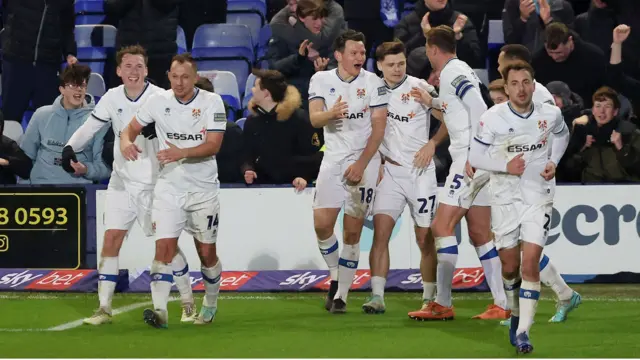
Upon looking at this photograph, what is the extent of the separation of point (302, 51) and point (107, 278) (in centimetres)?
495

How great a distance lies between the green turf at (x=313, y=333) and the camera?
8336 millimetres

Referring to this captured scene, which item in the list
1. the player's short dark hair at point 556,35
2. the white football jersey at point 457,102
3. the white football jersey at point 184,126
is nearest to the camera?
the white football jersey at point 184,126

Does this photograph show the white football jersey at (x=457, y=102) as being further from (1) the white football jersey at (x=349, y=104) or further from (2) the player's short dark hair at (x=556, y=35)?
(2) the player's short dark hair at (x=556, y=35)

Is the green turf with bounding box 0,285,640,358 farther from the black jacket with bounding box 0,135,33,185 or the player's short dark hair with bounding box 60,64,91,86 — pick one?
the player's short dark hair with bounding box 60,64,91,86

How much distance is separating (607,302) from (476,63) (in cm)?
438

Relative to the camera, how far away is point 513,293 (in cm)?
844

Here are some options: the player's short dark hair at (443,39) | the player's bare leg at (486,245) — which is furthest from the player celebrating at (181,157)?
the player's bare leg at (486,245)

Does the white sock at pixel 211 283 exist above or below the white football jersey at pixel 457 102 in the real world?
below

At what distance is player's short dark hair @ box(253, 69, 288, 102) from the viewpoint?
42.0 ft

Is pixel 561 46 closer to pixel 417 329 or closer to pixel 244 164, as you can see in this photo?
pixel 244 164

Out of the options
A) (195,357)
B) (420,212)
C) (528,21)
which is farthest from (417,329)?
(528,21)

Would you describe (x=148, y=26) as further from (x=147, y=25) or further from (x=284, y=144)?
(x=284, y=144)

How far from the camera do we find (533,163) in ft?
27.6

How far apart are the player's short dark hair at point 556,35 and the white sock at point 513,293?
6.11 m
